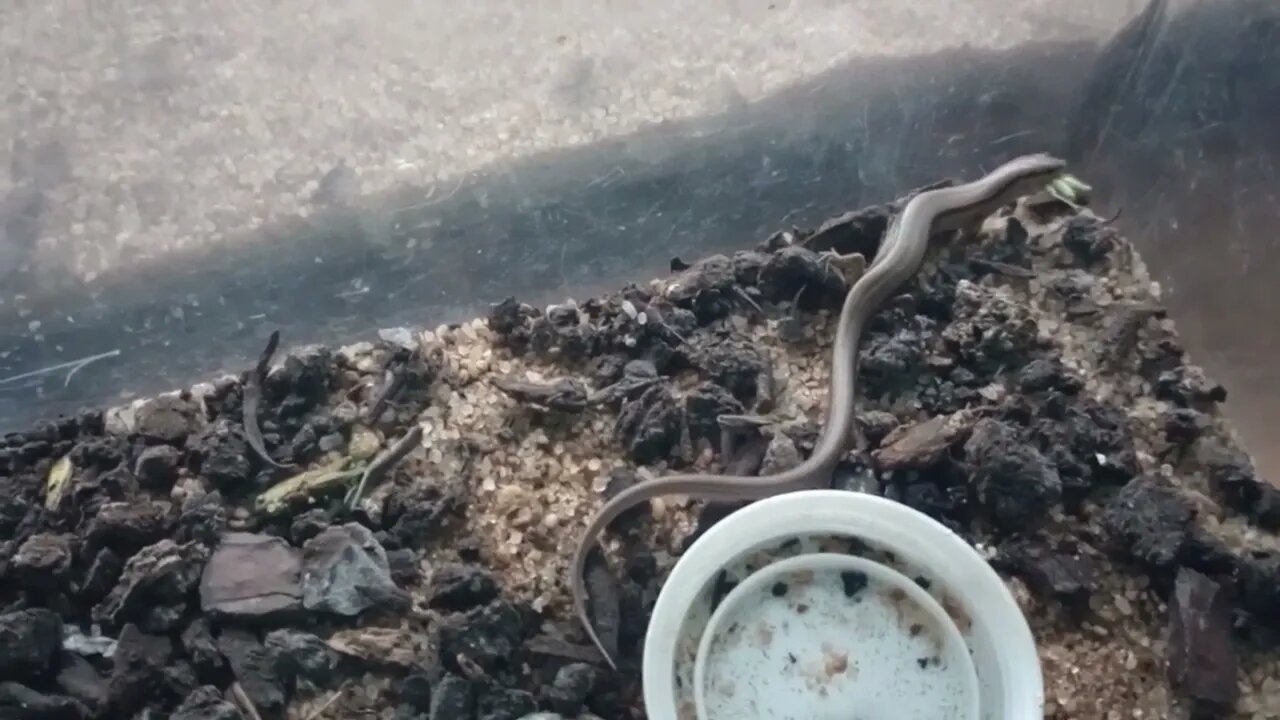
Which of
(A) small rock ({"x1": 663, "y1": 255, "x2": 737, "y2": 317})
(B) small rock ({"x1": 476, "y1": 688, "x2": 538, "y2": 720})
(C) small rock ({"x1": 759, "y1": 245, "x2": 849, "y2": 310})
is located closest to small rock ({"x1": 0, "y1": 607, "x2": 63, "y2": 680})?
(B) small rock ({"x1": 476, "y1": 688, "x2": 538, "y2": 720})

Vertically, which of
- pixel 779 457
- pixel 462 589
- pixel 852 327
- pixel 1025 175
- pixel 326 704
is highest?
pixel 1025 175

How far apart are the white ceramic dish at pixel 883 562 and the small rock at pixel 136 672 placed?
30.7 inches

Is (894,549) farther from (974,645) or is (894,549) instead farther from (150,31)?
(150,31)

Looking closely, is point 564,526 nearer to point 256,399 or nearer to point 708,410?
point 708,410

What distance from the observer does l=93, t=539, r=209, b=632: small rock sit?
5.84 ft

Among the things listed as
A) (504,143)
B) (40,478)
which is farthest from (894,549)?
(40,478)

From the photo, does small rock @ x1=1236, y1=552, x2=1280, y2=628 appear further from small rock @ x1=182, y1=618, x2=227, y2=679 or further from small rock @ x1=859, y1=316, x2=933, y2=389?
small rock @ x1=182, y1=618, x2=227, y2=679

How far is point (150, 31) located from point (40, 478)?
3.60 ft

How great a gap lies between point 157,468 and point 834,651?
121cm

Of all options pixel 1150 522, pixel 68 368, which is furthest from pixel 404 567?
pixel 1150 522

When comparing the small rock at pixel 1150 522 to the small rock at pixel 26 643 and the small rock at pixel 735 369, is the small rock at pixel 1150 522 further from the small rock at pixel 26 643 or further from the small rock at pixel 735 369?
the small rock at pixel 26 643

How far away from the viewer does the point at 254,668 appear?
1.74m

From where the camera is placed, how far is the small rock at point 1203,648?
5.81ft

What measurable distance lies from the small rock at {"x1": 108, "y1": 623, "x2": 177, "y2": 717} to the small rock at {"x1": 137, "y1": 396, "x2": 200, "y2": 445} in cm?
39
